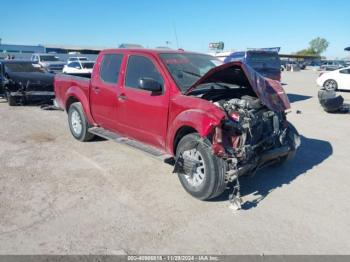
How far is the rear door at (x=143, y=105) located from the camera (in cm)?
501

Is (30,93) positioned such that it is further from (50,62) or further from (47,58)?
(47,58)

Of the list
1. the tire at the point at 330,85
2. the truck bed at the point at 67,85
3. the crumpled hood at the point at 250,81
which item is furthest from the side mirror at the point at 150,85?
the tire at the point at 330,85

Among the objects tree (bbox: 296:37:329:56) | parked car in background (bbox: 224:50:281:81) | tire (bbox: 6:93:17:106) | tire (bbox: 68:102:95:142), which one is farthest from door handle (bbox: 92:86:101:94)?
tree (bbox: 296:37:329:56)

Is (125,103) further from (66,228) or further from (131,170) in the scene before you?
Result: (66,228)

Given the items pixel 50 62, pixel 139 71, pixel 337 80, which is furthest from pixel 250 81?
pixel 50 62

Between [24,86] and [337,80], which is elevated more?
[337,80]

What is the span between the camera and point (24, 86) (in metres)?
12.2

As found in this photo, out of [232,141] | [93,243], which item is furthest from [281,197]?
[93,243]

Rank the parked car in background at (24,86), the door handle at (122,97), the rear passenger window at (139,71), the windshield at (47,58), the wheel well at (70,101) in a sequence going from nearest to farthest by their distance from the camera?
the rear passenger window at (139,71) → the door handle at (122,97) → the wheel well at (70,101) → the parked car in background at (24,86) → the windshield at (47,58)

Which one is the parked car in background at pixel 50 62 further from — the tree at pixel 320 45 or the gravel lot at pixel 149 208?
the tree at pixel 320 45

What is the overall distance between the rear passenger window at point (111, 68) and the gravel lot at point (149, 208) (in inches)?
56.8

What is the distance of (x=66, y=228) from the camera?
3.76 meters

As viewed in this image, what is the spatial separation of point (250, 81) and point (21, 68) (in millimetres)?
11274

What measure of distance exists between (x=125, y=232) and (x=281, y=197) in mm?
2250
